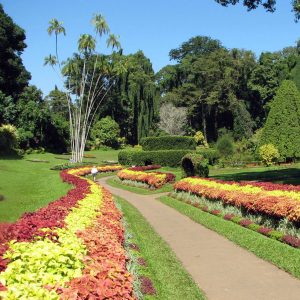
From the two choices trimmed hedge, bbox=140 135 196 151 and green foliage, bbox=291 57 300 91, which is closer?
trimmed hedge, bbox=140 135 196 151

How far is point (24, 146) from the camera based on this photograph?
158 ft

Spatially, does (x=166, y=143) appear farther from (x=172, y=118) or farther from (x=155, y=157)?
(x=172, y=118)

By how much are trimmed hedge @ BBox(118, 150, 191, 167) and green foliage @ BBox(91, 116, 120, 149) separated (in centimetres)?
1993

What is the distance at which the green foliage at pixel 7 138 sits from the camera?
135ft

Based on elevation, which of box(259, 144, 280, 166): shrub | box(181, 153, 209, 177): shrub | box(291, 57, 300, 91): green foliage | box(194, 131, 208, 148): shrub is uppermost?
box(291, 57, 300, 91): green foliage

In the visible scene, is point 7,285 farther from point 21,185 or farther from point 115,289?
point 21,185

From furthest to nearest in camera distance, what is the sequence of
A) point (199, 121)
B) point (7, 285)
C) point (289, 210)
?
A: point (199, 121) → point (289, 210) → point (7, 285)

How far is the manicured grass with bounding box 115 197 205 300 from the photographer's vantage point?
674cm

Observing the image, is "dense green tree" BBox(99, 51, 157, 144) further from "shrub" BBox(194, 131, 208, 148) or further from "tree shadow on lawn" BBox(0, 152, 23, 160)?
"tree shadow on lawn" BBox(0, 152, 23, 160)

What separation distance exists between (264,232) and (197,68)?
53908 mm

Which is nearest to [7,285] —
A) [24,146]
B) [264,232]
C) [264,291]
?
[264,291]

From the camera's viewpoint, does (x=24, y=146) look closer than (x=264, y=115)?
Yes

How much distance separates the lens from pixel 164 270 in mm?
8023

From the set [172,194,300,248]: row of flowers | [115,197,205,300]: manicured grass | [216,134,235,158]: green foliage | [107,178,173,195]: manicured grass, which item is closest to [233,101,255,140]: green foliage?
[216,134,235,158]: green foliage
